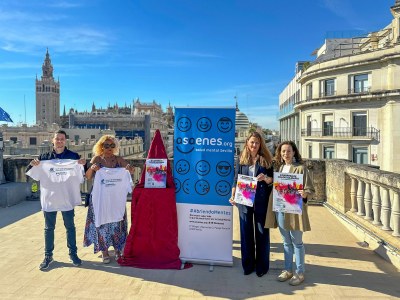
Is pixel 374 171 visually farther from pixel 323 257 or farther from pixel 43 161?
pixel 43 161

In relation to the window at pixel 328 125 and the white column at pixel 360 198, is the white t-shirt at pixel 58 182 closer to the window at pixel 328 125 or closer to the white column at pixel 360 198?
the white column at pixel 360 198

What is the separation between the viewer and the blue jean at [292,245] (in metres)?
4.00

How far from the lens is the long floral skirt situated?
4734mm

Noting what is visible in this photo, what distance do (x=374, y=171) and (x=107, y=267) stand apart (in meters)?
4.67

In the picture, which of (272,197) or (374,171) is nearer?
(272,197)

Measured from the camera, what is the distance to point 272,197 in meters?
4.18

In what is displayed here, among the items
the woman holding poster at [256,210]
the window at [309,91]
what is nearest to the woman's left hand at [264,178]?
the woman holding poster at [256,210]

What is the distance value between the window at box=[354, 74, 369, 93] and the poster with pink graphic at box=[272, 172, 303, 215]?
107 ft

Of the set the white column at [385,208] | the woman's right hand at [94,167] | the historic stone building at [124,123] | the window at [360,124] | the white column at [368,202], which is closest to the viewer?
the woman's right hand at [94,167]

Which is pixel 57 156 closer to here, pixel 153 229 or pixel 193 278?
pixel 153 229

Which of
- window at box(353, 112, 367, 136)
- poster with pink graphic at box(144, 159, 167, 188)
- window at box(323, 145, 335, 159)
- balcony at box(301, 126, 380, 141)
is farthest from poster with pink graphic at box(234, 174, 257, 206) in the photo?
window at box(323, 145, 335, 159)

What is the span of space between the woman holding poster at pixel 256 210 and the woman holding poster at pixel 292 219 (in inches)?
4.9

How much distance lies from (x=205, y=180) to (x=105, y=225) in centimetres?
167

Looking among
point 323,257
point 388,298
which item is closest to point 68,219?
point 323,257
